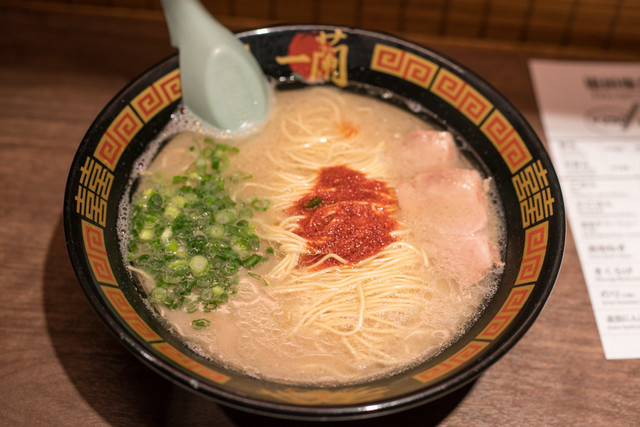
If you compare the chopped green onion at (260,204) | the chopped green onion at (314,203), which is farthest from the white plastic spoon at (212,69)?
the chopped green onion at (314,203)

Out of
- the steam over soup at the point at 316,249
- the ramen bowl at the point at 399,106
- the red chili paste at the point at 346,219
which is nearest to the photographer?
the ramen bowl at the point at 399,106

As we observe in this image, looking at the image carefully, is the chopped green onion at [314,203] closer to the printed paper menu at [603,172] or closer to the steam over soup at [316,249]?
the steam over soup at [316,249]

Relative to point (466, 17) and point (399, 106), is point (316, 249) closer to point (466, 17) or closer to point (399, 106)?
point (399, 106)

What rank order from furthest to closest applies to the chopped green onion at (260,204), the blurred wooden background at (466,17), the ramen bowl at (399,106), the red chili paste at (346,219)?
1. the blurred wooden background at (466,17)
2. the chopped green onion at (260,204)
3. the red chili paste at (346,219)
4. the ramen bowl at (399,106)

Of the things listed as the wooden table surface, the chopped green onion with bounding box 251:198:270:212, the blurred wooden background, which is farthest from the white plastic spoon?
the blurred wooden background

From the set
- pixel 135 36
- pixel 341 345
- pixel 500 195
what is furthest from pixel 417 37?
pixel 341 345

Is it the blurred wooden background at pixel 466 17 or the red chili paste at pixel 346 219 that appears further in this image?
the blurred wooden background at pixel 466 17

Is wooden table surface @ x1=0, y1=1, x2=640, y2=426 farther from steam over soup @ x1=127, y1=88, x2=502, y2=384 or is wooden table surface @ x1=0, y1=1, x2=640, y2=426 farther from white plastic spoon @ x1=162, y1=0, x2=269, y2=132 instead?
white plastic spoon @ x1=162, y1=0, x2=269, y2=132
